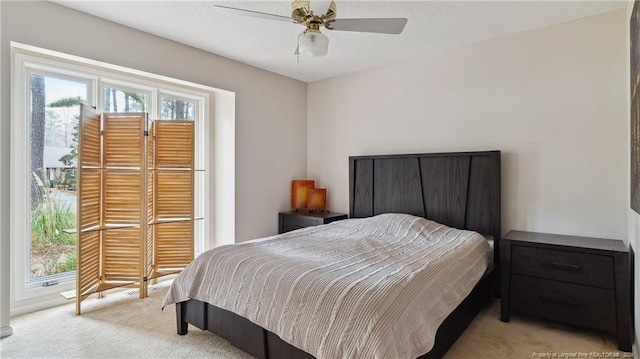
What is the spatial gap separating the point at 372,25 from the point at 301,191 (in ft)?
8.74

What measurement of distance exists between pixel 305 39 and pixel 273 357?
1862 millimetres

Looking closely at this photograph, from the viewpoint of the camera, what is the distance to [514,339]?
7.70 ft

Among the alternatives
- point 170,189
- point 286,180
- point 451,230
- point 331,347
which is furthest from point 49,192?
point 451,230

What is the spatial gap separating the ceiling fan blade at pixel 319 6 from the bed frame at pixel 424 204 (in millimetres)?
1884

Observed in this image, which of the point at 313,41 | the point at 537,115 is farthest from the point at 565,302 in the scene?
the point at 313,41

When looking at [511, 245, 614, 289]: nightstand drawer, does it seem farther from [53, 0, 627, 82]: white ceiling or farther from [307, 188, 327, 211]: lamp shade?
[307, 188, 327, 211]: lamp shade

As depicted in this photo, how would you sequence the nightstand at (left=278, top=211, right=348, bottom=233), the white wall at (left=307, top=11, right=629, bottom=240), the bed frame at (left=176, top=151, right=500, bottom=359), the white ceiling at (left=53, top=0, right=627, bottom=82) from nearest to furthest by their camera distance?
1. the bed frame at (left=176, top=151, right=500, bottom=359)
2. the white ceiling at (left=53, top=0, right=627, bottom=82)
3. the white wall at (left=307, top=11, right=629, bottom=240)
4. the nightstand at (left=278, top=211, right=348, bottom=233)

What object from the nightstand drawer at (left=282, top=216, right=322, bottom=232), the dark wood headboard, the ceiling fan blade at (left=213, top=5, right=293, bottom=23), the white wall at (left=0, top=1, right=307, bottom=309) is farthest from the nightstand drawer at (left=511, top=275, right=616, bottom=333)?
the white wall at (left=0, top=1, right=307, bottom=309)

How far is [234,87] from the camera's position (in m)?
3.89

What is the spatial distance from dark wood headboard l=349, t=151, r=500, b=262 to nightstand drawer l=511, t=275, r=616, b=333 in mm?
525

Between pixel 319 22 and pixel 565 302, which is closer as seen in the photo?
pixel 319 22

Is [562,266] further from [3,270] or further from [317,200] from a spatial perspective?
[3,270]

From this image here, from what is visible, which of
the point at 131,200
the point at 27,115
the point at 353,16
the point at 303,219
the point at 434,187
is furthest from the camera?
the point at 303,219

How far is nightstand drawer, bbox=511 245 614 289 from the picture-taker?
2.30 meters
